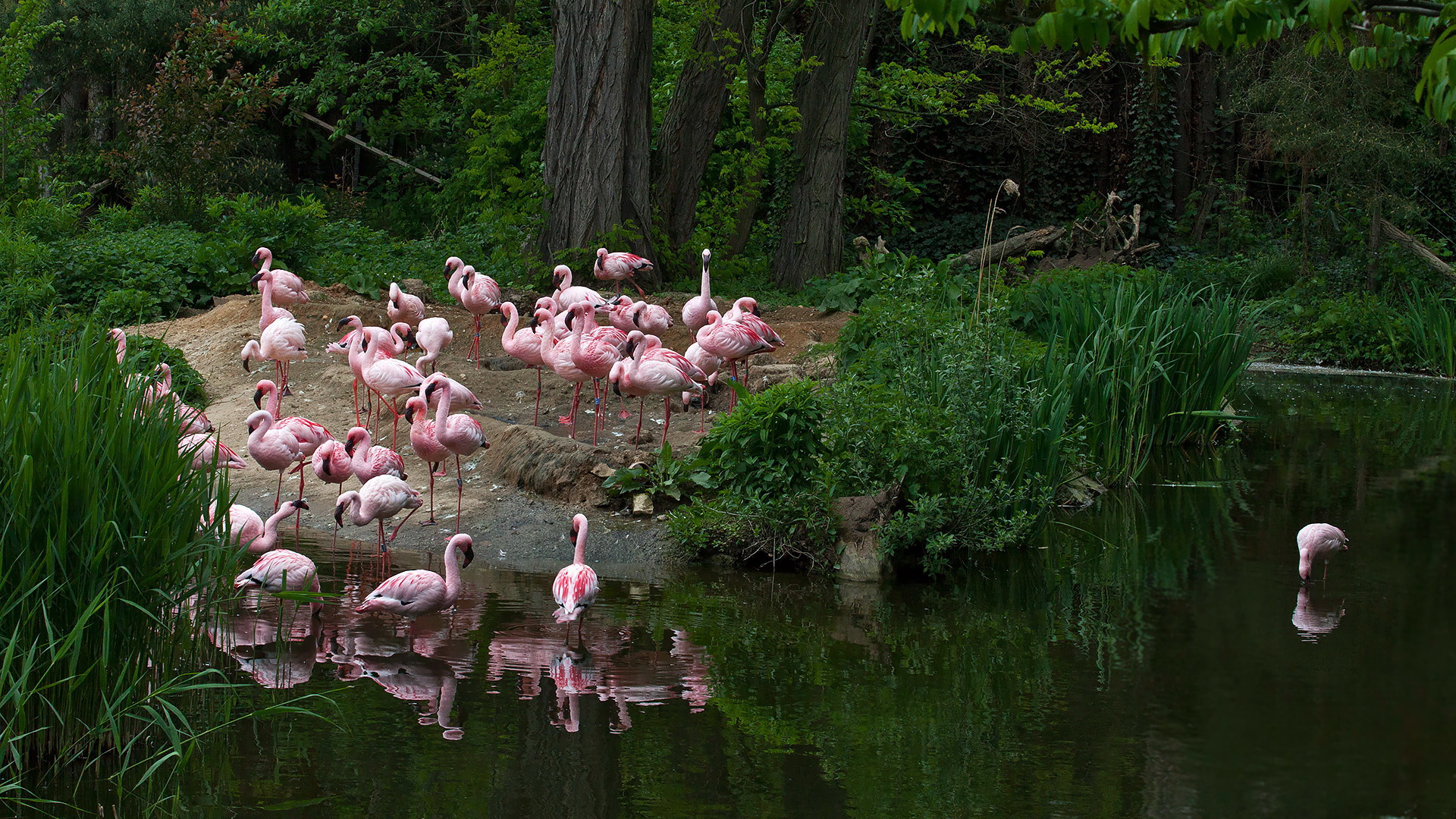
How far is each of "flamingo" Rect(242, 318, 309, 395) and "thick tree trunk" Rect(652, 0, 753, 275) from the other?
4.88 m

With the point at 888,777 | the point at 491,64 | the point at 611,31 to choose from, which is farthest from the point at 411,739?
the point at 491,64

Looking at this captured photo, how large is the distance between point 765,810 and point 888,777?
51cm

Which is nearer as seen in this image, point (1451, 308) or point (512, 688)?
point (512, 688)

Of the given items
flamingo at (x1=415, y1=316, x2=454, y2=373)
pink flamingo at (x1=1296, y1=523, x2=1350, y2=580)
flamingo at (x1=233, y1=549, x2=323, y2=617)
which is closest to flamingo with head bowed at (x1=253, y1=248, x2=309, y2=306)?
flamingo at (x1=415, y1=316, x2=454, y2=373)

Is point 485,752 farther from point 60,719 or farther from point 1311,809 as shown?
point 1311,809

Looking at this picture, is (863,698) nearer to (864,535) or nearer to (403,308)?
(864,535)

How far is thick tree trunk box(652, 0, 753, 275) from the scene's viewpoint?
13.5 metres

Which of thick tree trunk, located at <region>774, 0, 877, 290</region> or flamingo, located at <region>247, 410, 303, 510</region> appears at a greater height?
thick tree trunk, located at <region>774, 0, 877, 290</region>

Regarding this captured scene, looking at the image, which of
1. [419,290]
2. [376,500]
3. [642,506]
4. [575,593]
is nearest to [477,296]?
→ [419,290]

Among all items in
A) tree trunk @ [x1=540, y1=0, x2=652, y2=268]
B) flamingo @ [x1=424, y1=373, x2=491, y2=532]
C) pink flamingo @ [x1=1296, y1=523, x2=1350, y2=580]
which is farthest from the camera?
tree trunk @ [x1=540, y1=0, x2=652, y2=268]

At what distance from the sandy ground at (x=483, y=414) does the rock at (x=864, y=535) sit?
1099 millimetres

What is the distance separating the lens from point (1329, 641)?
18.4ft

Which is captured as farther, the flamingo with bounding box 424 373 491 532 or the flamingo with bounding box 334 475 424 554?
the flamingo with bounding box 424 373 491 532

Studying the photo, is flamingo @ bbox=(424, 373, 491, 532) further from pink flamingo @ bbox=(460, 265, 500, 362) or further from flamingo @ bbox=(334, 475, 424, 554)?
pink flamingo @ bbox=(460, 265, 500, 362)
